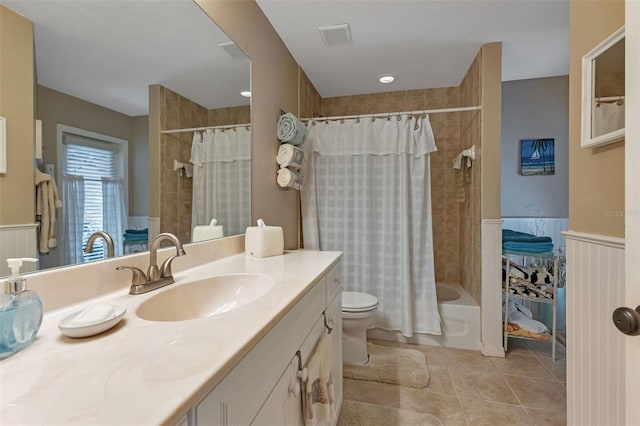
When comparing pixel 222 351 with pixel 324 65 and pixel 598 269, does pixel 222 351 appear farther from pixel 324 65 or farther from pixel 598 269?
pixel 324 65

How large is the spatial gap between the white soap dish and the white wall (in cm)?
338

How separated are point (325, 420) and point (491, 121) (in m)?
2.27

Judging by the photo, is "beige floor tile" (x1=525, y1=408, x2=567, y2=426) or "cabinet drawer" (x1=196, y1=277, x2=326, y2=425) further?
"beige floor tile" (x1=525, y1=408, x2=567, y2=426)

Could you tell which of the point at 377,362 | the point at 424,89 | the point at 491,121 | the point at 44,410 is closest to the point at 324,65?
the point at 424,89

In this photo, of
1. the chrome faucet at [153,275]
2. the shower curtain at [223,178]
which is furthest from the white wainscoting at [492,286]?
the chrome faucet at [153,275]

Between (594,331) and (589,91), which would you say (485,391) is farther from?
(589,91)

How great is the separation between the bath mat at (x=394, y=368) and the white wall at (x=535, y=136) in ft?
6.06

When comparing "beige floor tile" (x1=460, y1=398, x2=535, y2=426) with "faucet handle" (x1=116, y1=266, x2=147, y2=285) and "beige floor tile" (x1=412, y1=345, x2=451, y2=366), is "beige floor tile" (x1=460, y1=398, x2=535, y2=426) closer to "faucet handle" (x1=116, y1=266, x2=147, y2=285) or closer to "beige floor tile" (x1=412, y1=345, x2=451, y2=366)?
"beige floor tile" (x1=412, y1=345, x2=451, y2=366)

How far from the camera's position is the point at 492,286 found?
2.25 m

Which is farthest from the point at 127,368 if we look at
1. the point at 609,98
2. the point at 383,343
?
the point at 383,343

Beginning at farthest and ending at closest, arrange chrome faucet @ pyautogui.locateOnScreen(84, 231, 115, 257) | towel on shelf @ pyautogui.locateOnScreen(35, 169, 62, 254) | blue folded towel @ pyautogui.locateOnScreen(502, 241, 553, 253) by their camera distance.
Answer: blue folded towel @ pyautogui.locateOnScreen(502, 241, 553, 253), chrome faucet @ pyautogui.locateOnScreen(84, 231, 115, 257), towel on shelf @ pyautogui.locateOnScreen(35, 169, 62, 254)

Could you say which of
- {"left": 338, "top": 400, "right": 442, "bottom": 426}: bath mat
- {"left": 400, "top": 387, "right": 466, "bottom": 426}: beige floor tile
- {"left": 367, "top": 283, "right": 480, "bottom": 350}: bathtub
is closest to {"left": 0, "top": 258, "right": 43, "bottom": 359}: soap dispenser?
{"left": 338, "top": 400, "right": 442, "bottom": 426}: bath mat

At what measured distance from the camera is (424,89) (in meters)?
3.11

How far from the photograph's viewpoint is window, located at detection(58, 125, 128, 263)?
78 cm
